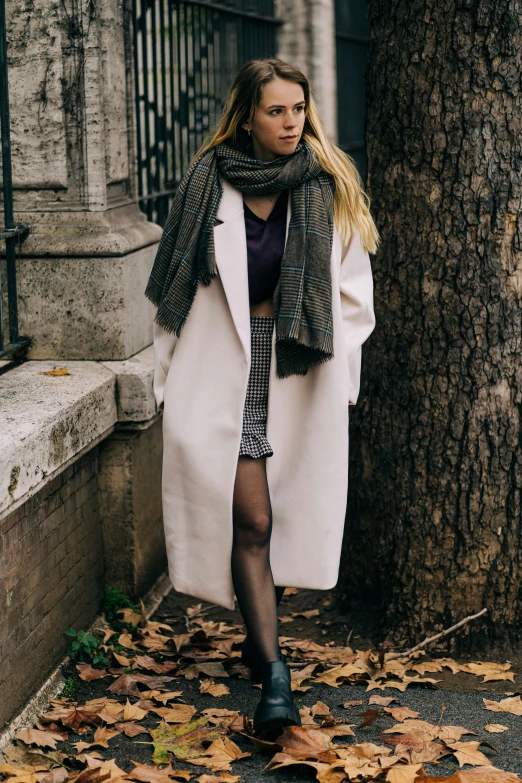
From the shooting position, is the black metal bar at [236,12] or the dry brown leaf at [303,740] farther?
the black metal bar at [236,12]

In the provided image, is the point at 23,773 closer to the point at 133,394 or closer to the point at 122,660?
the point at 122,660

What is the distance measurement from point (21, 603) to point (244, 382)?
1.01 metres

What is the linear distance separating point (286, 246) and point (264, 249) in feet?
0.40

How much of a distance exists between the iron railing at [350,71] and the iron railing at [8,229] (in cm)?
626

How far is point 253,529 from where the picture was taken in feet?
11.6

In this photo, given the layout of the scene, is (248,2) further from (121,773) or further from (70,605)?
(121,773)

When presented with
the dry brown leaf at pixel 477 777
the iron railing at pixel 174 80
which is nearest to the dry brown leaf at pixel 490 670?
the dry brown leaf at pixel 477 777

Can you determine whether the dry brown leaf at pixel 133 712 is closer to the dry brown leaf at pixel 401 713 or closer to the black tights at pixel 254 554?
the black tights at pixel 254 554

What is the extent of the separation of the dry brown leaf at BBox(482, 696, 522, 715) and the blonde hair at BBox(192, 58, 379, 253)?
61.9 inches

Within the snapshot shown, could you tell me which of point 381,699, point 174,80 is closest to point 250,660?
point 381,699

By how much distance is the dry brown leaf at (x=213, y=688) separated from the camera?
144 inches

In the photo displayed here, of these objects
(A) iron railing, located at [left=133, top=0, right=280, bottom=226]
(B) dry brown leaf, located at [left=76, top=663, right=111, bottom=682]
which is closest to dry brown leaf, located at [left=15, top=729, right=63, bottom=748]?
(B) dry brown leaf, located at [left=76, top=663, right=111, bottom=682]

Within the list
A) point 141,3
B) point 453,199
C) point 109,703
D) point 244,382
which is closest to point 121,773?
point 109,703

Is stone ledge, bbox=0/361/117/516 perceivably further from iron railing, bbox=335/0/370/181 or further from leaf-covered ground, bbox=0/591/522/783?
iron railing, bbox=335/0/370/181
